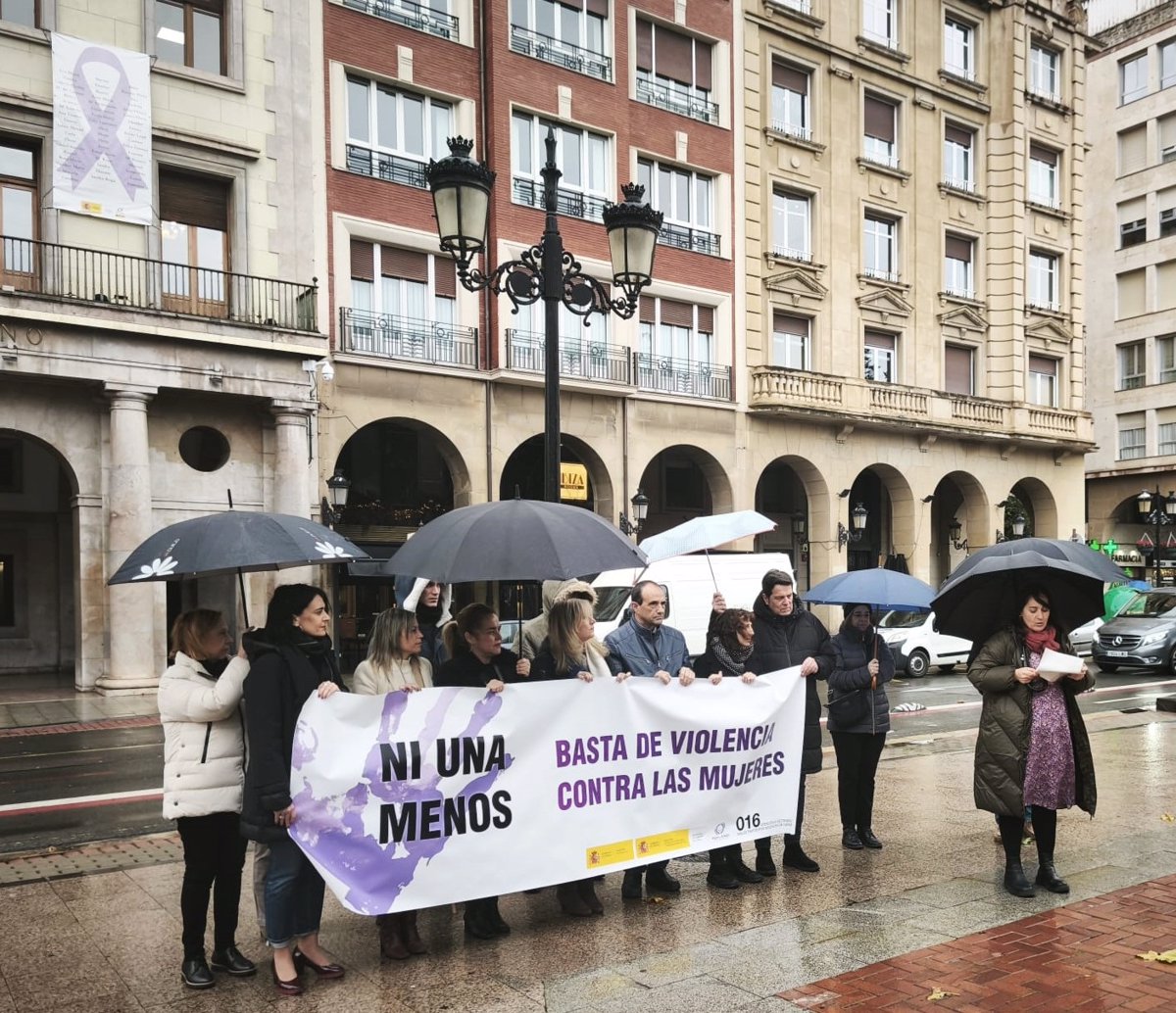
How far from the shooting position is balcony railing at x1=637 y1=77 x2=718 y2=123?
92.1ft

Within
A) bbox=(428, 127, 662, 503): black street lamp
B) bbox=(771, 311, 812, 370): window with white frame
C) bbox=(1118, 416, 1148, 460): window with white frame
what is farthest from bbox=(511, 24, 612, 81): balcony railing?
bbox=(1118, 416, 1148, 460): window with white frame

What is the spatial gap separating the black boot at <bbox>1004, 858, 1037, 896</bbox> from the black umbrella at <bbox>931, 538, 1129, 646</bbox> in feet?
4.41

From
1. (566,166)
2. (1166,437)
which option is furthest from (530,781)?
(1166,437)

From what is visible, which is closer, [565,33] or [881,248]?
[565,33]

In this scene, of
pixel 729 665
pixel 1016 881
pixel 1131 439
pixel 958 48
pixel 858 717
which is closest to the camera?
pixel 1016 881

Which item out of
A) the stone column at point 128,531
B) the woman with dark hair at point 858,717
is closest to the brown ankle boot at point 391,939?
the woman with dark hair at point 858,717

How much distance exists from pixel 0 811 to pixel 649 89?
23.9 m

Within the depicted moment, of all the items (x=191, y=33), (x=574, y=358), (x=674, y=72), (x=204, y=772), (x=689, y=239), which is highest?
(x=674, y=72)

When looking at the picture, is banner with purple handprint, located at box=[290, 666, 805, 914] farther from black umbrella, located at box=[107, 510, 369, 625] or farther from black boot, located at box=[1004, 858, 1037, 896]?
black boot, located at box=[1004, 858, 1037, 896]

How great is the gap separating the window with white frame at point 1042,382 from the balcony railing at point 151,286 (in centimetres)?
2597

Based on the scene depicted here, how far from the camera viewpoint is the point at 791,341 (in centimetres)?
3116

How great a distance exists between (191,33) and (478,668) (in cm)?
2031

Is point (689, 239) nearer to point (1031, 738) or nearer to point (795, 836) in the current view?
point (795, 836)

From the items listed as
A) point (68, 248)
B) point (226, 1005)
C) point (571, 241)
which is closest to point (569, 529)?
point (226, 1005)
